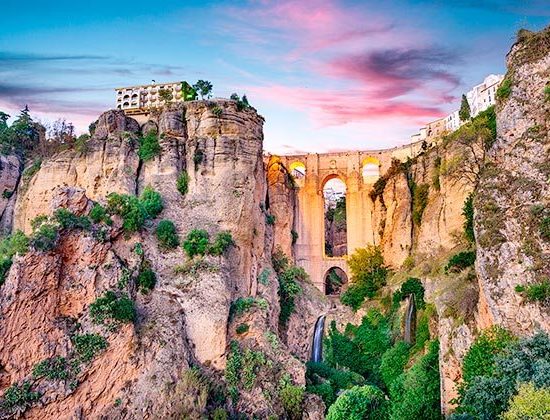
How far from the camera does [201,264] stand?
103 feet

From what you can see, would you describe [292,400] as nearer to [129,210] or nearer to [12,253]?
[129,210]

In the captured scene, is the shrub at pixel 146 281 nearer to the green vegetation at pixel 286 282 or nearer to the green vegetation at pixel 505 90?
the green vegetation at pixel 286 282

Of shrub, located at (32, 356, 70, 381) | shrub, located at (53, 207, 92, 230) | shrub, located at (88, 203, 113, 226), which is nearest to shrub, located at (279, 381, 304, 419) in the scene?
shrub, located at (32, 356, 70, 381)

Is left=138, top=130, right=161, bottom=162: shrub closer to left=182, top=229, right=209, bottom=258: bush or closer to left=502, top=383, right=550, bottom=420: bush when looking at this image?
left=182, top=229, right=209, bottom=258: bush

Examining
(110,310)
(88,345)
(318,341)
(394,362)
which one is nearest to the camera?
(88,345)

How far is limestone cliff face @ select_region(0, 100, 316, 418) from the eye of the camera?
24516 millimetres

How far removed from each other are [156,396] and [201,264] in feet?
29.0

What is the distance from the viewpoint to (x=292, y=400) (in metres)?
27.9

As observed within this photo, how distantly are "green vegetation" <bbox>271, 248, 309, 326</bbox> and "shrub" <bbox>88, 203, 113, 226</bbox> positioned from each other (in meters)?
14.7

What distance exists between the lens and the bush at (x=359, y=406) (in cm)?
2498

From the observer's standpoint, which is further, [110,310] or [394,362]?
[394,362]

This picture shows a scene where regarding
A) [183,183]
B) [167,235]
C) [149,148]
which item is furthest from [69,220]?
[149,148]

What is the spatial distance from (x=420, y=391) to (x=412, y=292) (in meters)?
9.95

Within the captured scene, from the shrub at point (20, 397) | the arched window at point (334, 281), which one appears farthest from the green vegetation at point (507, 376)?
the arched window at point (334, 281)
